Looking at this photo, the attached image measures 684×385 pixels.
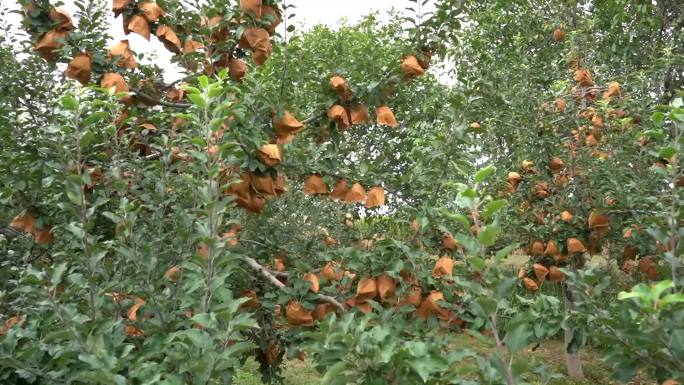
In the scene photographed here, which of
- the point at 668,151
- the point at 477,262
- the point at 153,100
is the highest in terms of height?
the point at 153,100

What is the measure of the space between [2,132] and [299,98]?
65.6 inches

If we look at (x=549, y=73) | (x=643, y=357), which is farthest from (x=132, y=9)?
(x=549, y=73)

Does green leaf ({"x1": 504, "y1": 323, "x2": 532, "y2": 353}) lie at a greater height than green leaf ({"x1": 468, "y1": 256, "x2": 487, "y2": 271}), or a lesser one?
lesser

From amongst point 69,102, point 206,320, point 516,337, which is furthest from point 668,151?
point 69,102

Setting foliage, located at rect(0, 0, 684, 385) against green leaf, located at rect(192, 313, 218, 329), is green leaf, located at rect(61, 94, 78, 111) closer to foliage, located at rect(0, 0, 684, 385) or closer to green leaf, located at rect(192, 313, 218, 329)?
foliage, located at rect(0, 0, 684, 385)

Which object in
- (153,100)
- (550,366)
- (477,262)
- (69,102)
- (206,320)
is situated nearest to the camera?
(477,262)

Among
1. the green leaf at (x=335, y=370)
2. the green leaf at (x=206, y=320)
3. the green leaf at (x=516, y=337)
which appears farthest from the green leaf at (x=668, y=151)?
the green leaf at (x=206, y=320)

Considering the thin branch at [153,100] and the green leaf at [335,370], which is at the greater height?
the thin branch at [153,100]

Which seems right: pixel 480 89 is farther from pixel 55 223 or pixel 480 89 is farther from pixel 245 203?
pixel 55 223

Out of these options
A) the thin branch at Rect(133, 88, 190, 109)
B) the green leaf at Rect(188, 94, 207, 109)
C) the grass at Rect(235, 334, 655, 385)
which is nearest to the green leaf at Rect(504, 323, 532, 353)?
the green leaf at Rect(188, 94, 207, 109)

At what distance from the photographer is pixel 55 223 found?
2.54 metres

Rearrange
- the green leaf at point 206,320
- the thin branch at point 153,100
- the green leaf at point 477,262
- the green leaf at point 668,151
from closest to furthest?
1. the green leaf at point 477,262
2. the green leaf at point 206,320
3. the green leaf at point 668,151
4. the thin branch at point 153,100

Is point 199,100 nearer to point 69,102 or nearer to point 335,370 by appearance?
point 69,102

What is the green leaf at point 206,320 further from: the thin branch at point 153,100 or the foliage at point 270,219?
the thin branch at point 153,100
